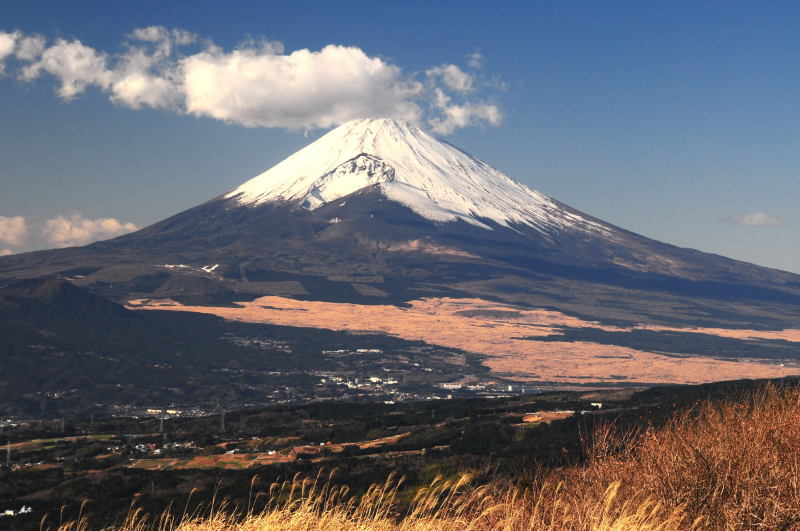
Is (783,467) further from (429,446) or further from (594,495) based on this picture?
(429,446)

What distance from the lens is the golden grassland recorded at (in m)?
19.4

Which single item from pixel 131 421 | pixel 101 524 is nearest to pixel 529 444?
pixel 101 524

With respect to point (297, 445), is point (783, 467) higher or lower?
higher

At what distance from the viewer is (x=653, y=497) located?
79.3 ft

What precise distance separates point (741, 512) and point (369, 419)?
126m

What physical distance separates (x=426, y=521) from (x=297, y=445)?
96.2 meters

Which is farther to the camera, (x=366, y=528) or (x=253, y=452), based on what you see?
(x=253, y=452)

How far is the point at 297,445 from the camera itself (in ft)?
373

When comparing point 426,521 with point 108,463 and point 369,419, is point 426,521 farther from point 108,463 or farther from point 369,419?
point 369,419

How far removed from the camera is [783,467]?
2309cm

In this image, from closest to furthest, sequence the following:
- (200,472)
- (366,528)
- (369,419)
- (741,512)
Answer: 1. (366,528)
2. (741,512)
3. (200,472)
4. (369,419)

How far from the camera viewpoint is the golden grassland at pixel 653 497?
763 inches

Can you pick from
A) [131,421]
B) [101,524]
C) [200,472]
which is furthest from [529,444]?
[131,421]

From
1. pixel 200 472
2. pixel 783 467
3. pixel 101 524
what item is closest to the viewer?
pixel 783 467
